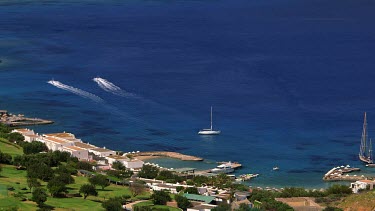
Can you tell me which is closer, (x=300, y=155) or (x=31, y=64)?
(x=300, y=155)

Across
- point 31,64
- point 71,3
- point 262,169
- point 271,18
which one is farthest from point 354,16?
point 262,169

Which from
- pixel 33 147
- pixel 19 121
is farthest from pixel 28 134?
pixel 19 121

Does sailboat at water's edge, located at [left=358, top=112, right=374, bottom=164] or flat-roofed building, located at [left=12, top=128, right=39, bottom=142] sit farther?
sailboat at water's edge, located at [left=358, top=112, right=374, bottom=164]

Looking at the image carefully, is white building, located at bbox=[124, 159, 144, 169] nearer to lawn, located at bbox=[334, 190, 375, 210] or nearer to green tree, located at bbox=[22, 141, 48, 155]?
green tree, located at bbox=[22, 141, 48, 155]

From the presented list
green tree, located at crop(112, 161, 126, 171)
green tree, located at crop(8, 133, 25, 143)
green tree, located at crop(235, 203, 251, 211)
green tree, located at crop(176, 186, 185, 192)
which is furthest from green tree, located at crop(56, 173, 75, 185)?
green tree, located at crop(8, 133, 25, 143)

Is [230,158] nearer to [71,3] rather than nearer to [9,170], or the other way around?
[9,170]
